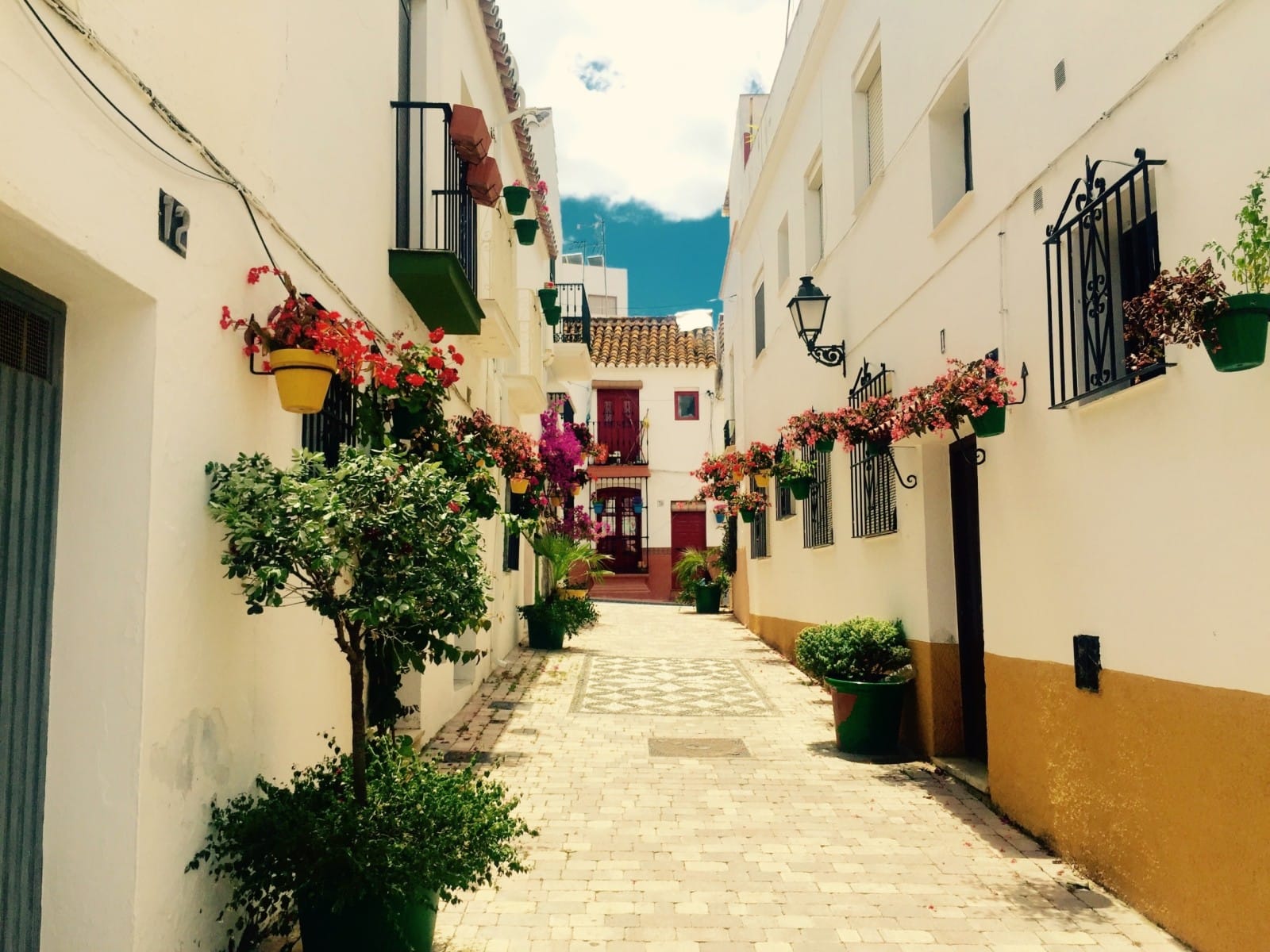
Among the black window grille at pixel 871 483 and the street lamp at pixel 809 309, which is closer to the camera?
the black window grille at pixel 871 483

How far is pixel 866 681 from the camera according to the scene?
26.9 ft

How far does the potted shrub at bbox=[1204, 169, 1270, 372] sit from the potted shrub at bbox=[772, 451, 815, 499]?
7629 mm

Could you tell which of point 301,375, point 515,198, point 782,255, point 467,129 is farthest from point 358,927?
point 782,255

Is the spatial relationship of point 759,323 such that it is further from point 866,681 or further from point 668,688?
point 866,681

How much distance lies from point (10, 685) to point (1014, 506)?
5.15 m

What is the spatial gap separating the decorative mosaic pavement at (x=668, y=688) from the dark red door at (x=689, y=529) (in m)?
14.3

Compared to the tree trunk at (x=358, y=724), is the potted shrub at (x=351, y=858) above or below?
below

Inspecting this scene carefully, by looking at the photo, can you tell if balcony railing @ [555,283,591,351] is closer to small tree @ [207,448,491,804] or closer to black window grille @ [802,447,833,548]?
black window grille @ [802,447,833,548]

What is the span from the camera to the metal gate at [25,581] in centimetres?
319

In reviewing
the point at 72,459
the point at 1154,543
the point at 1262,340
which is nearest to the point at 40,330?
the point at 72,459

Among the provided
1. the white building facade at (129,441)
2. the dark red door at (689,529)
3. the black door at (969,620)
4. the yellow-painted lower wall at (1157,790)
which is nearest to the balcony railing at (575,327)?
the dark red door at (689,529)

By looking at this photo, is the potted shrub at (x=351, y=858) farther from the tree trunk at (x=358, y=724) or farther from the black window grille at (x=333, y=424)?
the black window grille at (x=333, y=424)

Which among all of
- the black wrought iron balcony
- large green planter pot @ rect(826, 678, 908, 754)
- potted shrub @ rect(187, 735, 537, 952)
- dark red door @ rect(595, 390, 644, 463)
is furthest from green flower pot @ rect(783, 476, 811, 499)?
dark red door @ rect(595, 390, 644, 463)

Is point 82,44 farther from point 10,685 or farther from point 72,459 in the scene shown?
point 10,685
